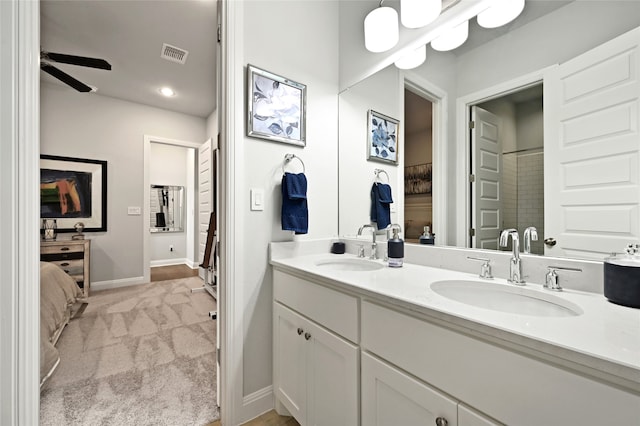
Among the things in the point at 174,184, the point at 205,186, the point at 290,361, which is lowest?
the point at 290,361

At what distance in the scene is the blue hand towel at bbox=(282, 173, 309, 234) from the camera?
59.0 inches

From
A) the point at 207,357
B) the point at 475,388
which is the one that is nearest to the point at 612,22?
the point at 475,388

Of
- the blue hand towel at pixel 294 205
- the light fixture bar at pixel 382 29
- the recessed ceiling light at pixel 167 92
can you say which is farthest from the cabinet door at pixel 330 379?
the recessed ceiling light at pixel 167 92

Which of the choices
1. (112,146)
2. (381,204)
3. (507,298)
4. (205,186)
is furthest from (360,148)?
(112,146)

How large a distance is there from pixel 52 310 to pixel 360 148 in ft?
8.35

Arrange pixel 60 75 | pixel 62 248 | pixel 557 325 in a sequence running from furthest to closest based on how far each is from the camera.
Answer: pixel 62 248 < pixel 60 75 < pixel 557 325

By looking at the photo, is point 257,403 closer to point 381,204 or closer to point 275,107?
point 381,204

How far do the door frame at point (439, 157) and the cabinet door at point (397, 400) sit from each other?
0.70 metres

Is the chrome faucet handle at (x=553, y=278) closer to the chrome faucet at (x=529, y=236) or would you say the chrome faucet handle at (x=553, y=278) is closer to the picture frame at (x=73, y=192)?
the chrome faucet at (x=529, y=236)

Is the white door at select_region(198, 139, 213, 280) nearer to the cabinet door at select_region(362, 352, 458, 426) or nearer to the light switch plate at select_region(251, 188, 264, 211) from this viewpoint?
the light switch plate at select_region(251, 188, 264, 211)

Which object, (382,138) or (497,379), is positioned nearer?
(497,379)

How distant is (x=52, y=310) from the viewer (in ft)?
6.66

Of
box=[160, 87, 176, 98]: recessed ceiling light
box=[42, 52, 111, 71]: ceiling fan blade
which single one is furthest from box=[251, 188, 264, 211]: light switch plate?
box=[160, 87, 176, 98]: recessed ceiling light

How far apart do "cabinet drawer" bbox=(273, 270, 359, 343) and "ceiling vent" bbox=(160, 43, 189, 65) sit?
2.64 m
